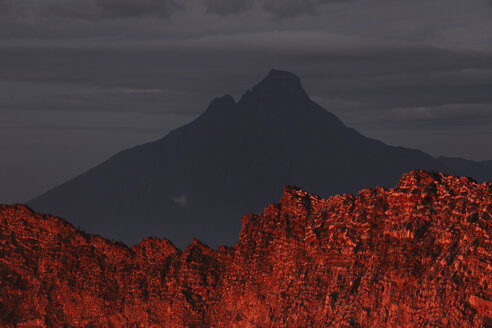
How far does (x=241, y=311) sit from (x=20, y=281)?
264 inches

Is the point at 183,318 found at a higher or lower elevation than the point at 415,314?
lower

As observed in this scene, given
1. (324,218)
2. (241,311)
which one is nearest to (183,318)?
(241,311)

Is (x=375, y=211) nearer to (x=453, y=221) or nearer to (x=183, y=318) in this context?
(x=453, y=221)

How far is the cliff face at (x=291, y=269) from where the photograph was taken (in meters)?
18.4

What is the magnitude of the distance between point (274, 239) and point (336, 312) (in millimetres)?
3372

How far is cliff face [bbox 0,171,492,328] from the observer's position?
60.3 ft

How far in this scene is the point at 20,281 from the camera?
2552 centimetres

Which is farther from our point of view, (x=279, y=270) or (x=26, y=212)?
(x=26, y=212)

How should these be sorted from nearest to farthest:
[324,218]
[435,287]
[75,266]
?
[435,287], [324,218], [75,266]

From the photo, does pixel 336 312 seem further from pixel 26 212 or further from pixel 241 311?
pixel 26 212

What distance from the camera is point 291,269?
2195 cm

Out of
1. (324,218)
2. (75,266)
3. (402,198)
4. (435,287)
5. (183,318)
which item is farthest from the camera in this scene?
(75,266)

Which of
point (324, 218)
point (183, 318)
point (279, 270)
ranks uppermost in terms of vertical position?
point (324, 218)

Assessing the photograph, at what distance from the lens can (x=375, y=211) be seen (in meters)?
20.4
